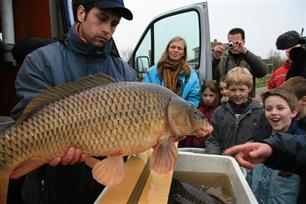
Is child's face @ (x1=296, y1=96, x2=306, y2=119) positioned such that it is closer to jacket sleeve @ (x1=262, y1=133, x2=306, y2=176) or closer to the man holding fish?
jacket sleeve @ (x1=262, y1=133, x2=306, y2=176)

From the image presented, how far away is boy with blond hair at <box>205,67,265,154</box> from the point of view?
342cm

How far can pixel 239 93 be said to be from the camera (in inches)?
145

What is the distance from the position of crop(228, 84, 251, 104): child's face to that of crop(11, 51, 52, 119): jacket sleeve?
2.24 metres

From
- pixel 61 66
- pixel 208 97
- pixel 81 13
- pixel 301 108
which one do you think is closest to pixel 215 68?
pixel 208 97

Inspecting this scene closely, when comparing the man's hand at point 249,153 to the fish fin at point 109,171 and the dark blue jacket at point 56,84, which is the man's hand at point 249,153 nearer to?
the fish fin at point 109,171

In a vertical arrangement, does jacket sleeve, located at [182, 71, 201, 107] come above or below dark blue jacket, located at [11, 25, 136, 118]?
below

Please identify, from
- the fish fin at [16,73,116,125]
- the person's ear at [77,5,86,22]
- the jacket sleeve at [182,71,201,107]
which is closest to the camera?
the fish fin at [16,73,116,125]

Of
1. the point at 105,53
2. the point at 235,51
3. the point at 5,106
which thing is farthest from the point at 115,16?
the point at 235,51

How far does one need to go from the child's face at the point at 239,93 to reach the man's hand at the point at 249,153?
1.92 meters

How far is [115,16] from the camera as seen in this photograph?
2.13m

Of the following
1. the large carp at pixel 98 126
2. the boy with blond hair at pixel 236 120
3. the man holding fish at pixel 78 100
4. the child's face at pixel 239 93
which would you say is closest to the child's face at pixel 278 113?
the boy with blond hair at pixel 236 120

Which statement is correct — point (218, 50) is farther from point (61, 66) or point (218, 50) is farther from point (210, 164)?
point (61, 66)

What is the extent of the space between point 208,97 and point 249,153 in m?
2.69

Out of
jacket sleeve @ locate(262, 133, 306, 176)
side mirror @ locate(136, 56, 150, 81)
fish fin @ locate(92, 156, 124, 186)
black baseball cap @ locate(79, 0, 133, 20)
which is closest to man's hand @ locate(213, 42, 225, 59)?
side mirror @ locate(136, 56, 150, 81)
